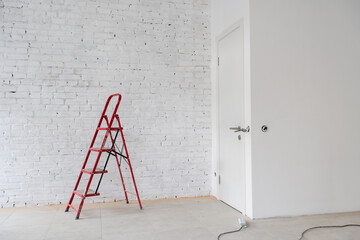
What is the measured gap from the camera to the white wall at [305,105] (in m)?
3.62

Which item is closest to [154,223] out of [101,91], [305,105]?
[101,91]

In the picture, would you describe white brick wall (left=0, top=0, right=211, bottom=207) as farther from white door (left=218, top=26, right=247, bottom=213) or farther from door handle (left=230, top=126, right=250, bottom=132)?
door handle (left=230, top=126, right=250, bottom=132)

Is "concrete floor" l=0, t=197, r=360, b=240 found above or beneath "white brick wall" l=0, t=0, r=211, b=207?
beneath

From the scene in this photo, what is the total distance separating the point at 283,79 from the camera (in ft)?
12.1

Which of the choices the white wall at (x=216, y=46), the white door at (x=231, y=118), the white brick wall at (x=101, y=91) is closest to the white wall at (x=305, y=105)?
the white wall at (x=216, y=46)

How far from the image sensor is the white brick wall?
13.5 ft

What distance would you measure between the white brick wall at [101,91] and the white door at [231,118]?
376 mm

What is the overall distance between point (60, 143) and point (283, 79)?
2754mm

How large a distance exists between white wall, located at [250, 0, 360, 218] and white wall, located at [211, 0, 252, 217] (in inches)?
3.1

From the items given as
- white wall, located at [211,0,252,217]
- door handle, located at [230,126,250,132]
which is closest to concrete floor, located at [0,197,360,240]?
white wall, located at [211,0,252,217]

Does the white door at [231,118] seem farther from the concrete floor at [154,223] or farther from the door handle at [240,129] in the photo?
the concrete floor at [154,223]

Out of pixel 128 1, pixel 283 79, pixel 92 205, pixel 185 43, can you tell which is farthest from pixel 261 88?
pixel 92 205

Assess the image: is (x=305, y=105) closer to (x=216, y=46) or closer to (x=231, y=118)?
(x=231, y=118)

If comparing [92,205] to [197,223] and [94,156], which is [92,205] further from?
[197,223]
